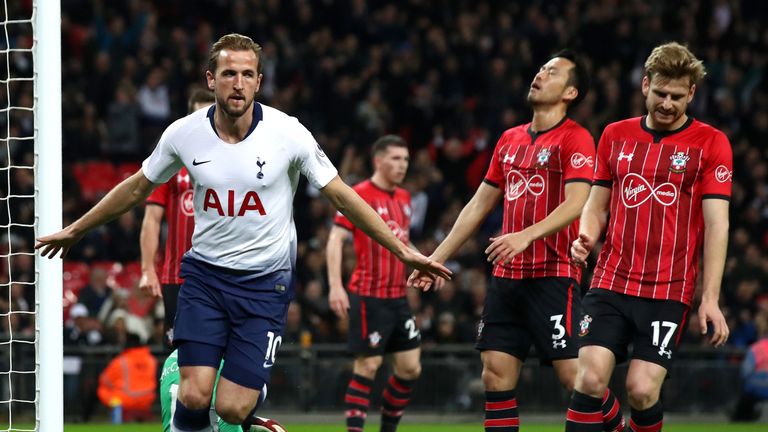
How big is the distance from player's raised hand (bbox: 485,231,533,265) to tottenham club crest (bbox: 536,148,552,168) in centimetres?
77

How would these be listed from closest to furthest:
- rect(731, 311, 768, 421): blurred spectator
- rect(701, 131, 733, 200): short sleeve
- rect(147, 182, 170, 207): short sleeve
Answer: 1. rect(701, 131, 733, 200): short sleeve
2. rect(147, 182, 170, 207): short sleeve
3. rect(731, 311, 768, 421): blurred spectator

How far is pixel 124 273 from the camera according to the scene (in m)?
16.5

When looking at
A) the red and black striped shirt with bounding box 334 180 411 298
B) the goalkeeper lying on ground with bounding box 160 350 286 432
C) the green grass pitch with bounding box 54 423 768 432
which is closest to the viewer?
the goalkeeper lying on ground with bounding box 160 350 286 432

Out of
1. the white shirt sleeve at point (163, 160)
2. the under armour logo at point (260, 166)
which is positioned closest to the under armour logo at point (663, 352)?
the under armour logo at point (260, 166)

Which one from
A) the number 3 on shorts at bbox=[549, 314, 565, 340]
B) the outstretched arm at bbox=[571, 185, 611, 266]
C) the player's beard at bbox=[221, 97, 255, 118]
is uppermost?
the player's beard at bbox=[221, 97, 255, 118]

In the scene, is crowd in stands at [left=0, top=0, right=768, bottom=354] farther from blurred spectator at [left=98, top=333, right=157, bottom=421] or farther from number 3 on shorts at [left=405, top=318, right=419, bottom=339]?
number 3 on shorts at [left=405, top=318, right=419, bottom=339]

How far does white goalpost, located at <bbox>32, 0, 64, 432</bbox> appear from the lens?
724 centimetres

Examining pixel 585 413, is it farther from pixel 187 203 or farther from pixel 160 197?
pixel 160 197

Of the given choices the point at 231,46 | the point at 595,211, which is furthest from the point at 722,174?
the point at 231,46

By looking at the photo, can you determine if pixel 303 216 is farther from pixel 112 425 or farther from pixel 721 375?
pixel 721 375

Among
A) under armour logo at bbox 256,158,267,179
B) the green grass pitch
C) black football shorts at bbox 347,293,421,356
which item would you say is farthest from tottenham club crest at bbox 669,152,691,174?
the green grass pitch

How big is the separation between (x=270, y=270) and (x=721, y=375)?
9.50 m

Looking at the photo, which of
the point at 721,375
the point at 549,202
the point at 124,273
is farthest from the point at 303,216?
the point at 549,202

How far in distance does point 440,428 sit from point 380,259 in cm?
364
